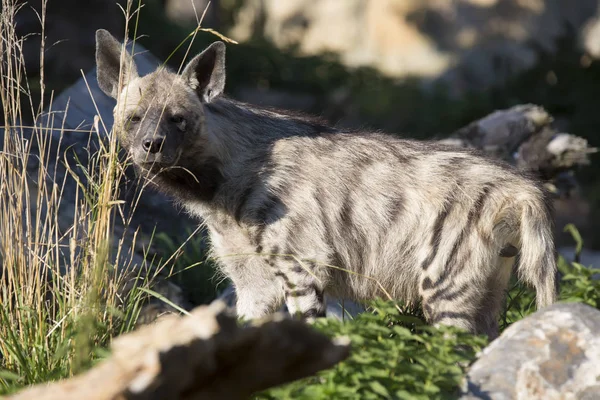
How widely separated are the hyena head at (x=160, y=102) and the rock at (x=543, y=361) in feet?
6.15

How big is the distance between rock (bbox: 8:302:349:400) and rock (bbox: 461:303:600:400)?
2.27 ft

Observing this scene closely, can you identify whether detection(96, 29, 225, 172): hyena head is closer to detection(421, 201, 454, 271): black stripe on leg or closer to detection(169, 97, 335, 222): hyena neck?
detection(169, 97, 335, 222): hyena neck

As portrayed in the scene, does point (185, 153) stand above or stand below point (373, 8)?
above

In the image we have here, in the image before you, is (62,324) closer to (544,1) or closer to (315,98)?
(315,98)

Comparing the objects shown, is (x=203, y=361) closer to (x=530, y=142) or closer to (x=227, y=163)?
(x=227, y=163)

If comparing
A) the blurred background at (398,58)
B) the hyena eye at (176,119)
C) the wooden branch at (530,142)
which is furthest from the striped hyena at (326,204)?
the wooden branch at (530,142)

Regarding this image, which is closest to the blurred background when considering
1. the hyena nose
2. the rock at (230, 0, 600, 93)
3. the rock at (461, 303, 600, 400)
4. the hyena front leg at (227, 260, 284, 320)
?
the rock at (230, 0, 600, 93)

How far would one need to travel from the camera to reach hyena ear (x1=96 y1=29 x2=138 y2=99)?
174 inches

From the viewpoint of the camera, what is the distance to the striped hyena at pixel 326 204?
168 inches

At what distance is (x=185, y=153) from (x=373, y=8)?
58.6ft

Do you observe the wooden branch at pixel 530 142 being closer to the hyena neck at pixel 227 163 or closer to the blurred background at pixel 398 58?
the blurred background at pixel 398 58

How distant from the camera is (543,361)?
10.5 feet

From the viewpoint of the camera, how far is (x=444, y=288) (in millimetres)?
4270

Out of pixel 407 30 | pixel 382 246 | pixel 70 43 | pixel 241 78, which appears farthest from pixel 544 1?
pixel 382 246
